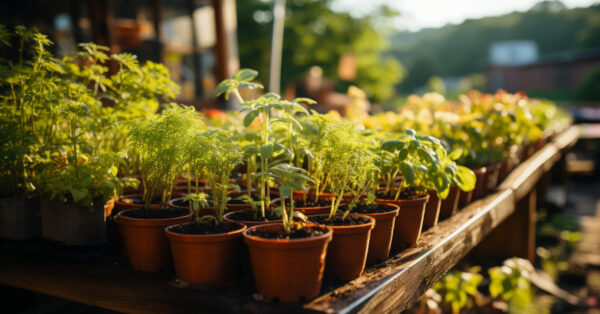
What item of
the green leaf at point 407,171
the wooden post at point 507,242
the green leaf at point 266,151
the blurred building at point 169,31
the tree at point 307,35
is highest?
the tree at point 307,35

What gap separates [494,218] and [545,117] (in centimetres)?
198

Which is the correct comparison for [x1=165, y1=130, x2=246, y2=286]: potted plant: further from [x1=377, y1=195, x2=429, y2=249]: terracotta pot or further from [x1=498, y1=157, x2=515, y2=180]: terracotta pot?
[x1=498, y1=157, x2=515, y2=180]: terracotta pot

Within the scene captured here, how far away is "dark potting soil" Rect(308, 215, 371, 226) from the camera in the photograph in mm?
1269

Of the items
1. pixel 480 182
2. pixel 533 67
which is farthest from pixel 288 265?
pixel 533 67

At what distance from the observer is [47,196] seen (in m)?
1.42

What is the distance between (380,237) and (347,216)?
0.36 feet

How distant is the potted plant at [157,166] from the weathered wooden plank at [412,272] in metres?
0.48

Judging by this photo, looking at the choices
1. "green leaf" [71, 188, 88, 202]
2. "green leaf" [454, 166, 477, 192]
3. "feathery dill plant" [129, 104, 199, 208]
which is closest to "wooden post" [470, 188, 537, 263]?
"green leaf" [454, 166, 477, 192]

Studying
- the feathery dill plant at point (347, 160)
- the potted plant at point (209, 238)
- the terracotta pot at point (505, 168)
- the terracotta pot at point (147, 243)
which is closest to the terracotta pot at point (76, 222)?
the terracotta pot at point (147, 243)

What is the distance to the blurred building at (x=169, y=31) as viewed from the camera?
15.6 feet

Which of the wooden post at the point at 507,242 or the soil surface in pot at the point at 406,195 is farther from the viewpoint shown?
the wooden post at the point at 507,242

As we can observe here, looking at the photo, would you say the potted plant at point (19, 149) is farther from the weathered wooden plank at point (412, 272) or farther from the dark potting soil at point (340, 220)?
the weathered wooden plank at point (412, 272)

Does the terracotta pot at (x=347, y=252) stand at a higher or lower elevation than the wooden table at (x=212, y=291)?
higher

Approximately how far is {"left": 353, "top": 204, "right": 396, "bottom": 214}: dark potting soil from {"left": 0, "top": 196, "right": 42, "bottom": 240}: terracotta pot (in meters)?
0.99
